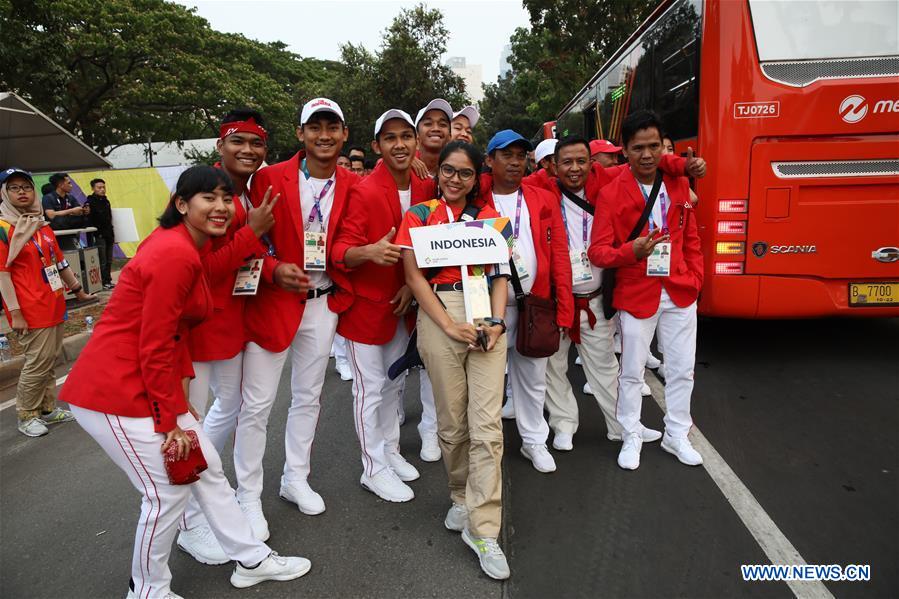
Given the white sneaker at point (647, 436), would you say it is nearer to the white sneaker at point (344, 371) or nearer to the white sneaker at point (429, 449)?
the white sneaker at point (429, 449)

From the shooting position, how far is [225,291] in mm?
2719

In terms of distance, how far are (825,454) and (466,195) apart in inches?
107

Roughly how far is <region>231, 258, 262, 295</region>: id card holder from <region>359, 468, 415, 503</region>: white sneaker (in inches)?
51.2

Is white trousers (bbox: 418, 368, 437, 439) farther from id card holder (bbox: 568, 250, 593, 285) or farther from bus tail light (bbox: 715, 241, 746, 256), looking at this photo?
bus tail light (bbox: 715, 241, 746, 256)

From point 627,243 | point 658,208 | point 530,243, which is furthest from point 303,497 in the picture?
point 658,208

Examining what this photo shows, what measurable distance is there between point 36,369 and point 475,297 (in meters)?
3.84

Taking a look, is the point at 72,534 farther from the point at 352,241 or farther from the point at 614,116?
the point at 614,116

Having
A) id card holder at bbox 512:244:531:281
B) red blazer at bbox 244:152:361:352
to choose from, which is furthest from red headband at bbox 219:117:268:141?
id card holder at bbox 512:244:531:281

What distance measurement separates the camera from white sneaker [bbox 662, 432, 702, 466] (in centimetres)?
340

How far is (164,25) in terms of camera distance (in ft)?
55.2

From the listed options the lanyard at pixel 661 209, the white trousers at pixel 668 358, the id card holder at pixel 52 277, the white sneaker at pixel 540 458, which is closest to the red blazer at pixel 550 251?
the white trousers at pixel 668 358

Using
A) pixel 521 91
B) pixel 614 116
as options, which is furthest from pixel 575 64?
pixel 614 116

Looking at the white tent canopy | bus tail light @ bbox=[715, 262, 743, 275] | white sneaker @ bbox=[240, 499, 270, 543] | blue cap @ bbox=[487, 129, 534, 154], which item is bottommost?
white sneaker @ bbox=[240, 499, 270, 543]

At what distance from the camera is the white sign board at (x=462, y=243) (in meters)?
2.69
